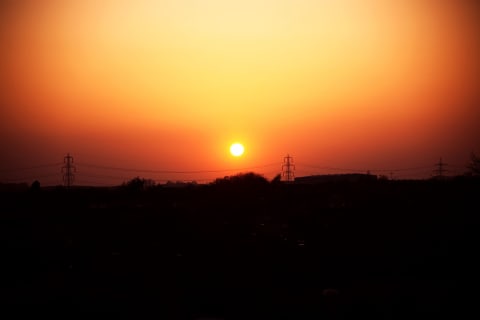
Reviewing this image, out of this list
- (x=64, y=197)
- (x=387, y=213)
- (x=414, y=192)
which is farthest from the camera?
(x=64, y=197)

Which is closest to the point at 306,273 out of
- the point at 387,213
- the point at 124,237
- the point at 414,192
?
the point at 124,237

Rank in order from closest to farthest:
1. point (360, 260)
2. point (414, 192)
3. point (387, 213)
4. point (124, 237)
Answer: point (360, 260) < point (124, 237) < point (387, 213) < point (414, 192)

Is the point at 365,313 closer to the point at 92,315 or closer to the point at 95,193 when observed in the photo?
the point at 92,315

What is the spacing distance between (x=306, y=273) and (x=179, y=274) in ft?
15.2

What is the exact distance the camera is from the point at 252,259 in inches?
1014

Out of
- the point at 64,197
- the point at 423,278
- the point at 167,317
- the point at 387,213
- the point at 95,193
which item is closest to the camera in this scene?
the point at 167,317

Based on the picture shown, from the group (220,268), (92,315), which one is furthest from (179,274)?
(92,315)

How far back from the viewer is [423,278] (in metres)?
22.0

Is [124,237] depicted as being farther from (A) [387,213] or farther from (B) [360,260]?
(A) [387,213]

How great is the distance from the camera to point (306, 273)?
22.9m

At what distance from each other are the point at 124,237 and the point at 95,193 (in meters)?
36.2

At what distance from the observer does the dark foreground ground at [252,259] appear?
1697 centimetres

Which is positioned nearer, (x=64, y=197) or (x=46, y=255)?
(x=46, y=255)

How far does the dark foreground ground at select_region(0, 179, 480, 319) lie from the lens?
16969 millimetres
